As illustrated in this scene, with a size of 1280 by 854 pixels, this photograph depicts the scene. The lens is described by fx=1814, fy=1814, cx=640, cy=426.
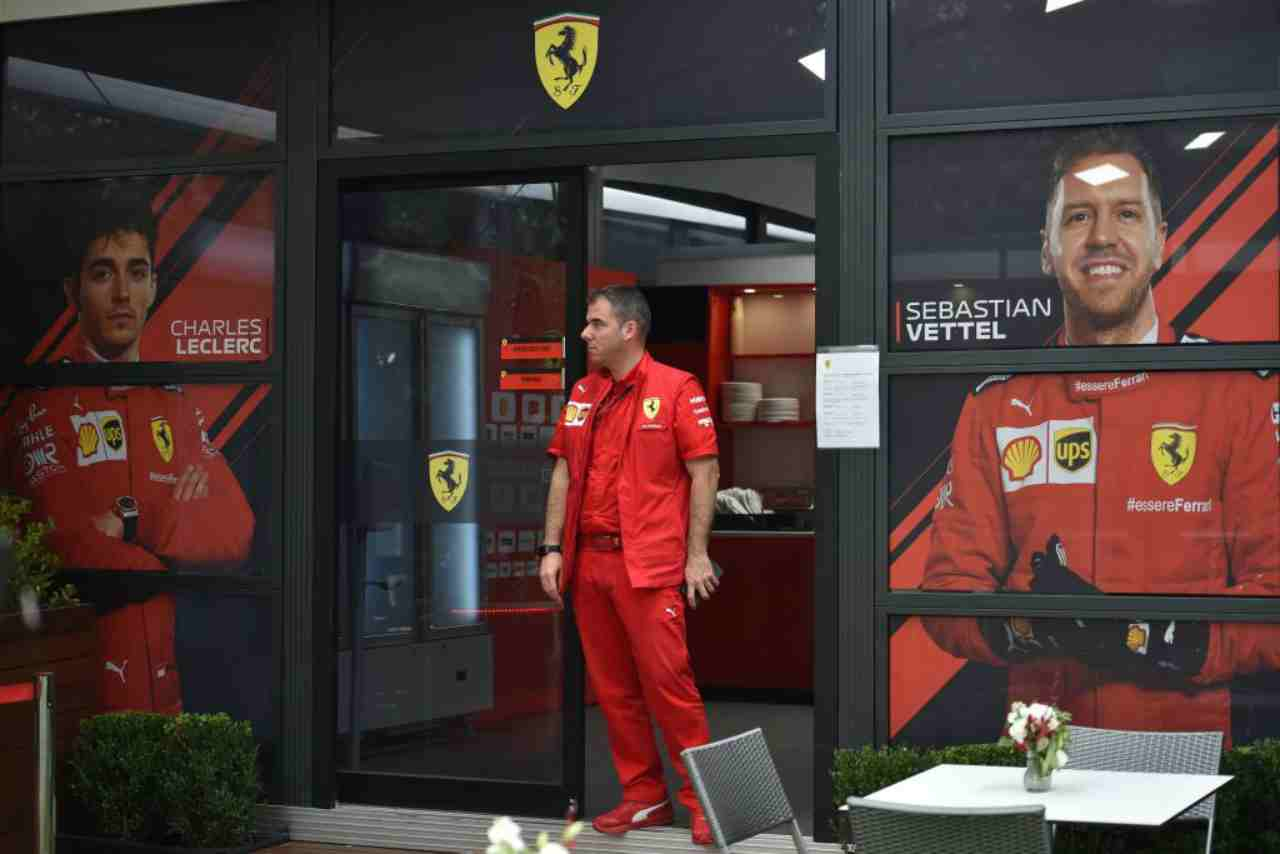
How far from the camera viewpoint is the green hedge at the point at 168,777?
6.93 metres

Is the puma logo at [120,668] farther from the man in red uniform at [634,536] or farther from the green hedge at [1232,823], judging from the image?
the green hedge at [1232,823]

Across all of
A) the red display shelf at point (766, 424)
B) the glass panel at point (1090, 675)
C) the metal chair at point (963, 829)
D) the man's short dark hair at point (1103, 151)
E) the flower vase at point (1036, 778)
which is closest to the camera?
the metal chair at point (963, 829)

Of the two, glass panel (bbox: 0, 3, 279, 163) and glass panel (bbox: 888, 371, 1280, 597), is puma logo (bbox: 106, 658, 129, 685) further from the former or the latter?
glass panel (bbox: 888, 371, 1280, 597)

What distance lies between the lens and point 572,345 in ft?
23.0

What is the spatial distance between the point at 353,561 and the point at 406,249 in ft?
4.21

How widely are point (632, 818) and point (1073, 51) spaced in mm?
3183

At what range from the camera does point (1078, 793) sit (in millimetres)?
4469

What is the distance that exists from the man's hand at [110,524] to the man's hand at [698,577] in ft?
8.40

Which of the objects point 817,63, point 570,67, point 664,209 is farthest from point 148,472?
point 664,209

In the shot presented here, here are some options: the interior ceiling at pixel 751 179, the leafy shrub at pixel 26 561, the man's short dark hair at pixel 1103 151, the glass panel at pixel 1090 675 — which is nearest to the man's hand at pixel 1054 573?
the glass panel at pixel 1090 675

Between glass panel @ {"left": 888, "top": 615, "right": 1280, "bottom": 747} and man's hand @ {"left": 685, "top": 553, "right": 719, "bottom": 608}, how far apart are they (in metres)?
0.68

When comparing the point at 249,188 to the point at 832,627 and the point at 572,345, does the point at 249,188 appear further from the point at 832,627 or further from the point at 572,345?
the point at 832,627

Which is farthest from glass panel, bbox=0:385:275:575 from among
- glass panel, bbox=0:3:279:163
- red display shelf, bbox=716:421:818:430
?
red display shelf, bbox=716:421:818:430

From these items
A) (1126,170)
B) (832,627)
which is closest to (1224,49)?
(1126,170)
